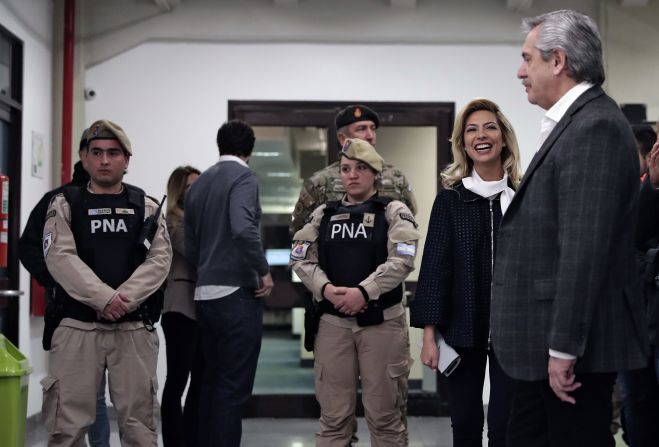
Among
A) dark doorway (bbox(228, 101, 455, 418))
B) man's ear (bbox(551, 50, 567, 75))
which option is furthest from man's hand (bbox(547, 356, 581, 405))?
dark doorway (bbox(228, 101, 455, 418))

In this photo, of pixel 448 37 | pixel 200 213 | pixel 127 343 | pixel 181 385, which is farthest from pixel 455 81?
pixel 127 343

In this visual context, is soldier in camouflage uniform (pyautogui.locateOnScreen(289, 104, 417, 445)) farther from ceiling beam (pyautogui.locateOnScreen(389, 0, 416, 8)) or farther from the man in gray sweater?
ceiling beam (pyautogui.locateOnScreen(389, 0, 416, 8))

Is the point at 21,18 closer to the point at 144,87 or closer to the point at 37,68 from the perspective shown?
the point at 37,68

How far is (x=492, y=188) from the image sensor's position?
104 inches

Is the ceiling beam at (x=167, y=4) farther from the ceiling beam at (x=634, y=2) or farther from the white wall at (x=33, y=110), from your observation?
the ceiling beam at (x=634, y=2)

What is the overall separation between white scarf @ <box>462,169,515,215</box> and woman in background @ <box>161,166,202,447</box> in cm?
165

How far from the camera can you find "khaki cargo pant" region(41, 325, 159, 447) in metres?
2.94

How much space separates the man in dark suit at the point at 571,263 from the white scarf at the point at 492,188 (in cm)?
69

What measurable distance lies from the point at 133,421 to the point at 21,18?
8.99ft

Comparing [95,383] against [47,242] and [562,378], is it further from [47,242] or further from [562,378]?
[562,378]

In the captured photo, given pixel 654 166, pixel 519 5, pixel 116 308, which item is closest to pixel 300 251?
pixel 116 308

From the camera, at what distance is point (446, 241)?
262 cm

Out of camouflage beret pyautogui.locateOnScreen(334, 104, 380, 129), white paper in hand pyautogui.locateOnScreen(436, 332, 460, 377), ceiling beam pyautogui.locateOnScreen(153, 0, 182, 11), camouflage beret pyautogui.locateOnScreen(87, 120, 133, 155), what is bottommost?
white paper in hand pyautogui.locateOnScreen(436, 332, 460, 377)

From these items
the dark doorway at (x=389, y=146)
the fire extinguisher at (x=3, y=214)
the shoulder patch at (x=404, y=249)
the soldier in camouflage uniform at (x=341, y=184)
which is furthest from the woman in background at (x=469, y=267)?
the dark doorway at (x=389, y=146)
